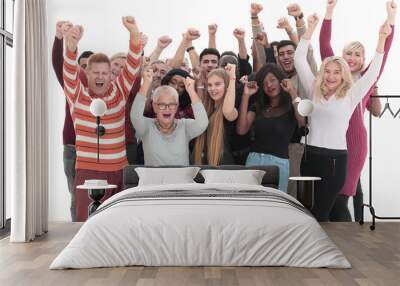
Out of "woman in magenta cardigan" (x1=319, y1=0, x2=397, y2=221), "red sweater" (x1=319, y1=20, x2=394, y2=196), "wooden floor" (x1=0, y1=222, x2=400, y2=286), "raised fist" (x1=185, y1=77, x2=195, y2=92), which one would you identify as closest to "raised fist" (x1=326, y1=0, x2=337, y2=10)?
"woman in magenta cardigan" (x1=319, y1=0, x2=397, y2=221)

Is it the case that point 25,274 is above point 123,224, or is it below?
below

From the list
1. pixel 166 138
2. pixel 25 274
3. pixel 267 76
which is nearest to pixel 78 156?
pixel 166 138

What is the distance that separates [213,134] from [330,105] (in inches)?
58.5

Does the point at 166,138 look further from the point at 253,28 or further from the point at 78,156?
the point at 253,28

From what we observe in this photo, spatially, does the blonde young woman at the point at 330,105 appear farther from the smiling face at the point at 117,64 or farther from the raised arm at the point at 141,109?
the smiling face at the point at 117,64

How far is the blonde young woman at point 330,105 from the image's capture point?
731 cm

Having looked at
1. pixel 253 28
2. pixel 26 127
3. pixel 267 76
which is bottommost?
pixel 26 127

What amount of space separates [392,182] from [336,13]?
7.26ft

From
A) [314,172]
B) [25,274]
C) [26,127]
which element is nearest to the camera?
[25,274]

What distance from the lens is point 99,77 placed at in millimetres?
7379

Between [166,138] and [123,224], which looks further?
[166,138]

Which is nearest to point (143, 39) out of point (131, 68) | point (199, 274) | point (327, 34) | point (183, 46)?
point (131, 68)

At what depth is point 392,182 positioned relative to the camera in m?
7.41

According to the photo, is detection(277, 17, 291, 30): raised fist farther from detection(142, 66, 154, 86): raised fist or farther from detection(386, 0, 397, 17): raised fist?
detection(142, 66, 154, 86): raised fist
